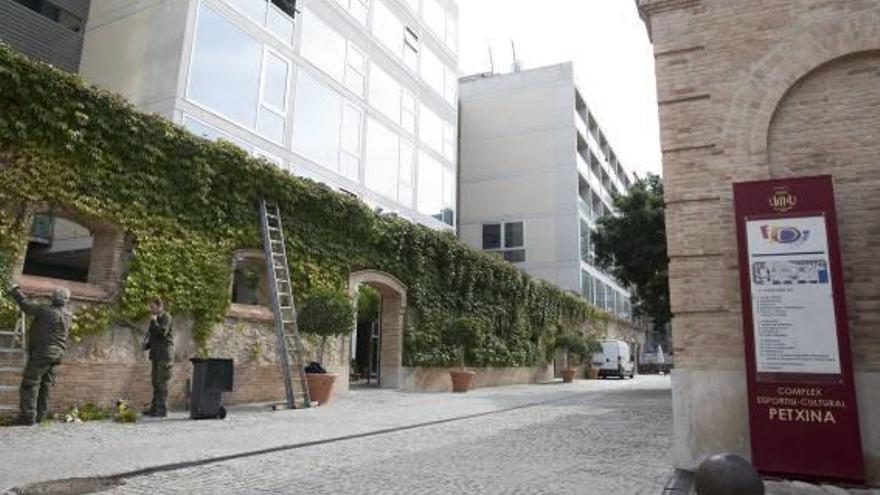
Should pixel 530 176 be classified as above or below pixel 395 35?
below

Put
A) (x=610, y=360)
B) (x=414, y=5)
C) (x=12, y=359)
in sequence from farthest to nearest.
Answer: (x=610, y=360) → (x=414, y=5) → (x=12, y=359)

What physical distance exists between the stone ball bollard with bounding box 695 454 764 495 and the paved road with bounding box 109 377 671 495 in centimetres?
187

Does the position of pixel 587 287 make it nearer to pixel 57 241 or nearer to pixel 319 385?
pixel 319 385

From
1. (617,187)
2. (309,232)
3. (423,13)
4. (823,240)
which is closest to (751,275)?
(823,240)

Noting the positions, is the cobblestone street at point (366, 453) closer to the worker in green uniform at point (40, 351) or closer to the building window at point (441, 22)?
the worker in green uniform at point (40, 351)

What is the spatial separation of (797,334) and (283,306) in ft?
31.9

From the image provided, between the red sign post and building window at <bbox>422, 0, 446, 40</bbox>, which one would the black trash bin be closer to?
the red sign post

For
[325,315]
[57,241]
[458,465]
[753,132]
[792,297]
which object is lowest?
[458,465]

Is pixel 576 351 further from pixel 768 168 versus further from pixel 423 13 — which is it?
pixel 768 168

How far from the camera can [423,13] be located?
27031 mm

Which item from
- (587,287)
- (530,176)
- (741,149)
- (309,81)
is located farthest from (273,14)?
(587,287)

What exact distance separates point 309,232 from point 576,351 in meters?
19.2

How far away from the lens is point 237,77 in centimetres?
1698

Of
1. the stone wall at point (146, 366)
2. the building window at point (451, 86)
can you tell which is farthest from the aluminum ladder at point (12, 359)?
the building window at point (451, 86)
